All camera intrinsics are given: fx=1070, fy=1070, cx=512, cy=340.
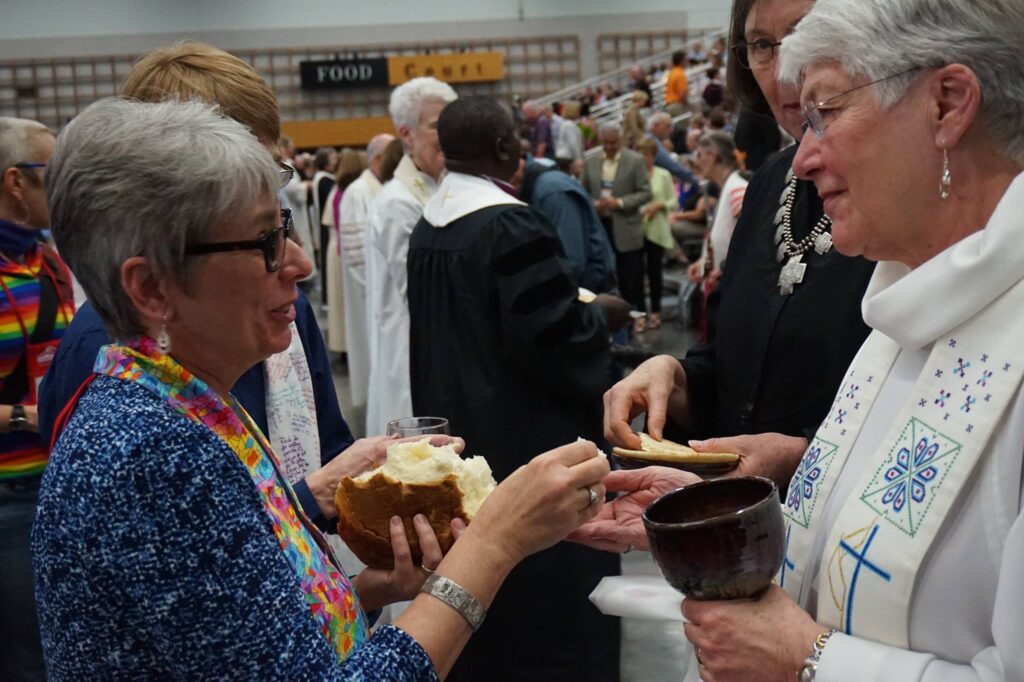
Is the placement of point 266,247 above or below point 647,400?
above

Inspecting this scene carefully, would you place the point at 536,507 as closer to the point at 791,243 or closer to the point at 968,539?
the point at 968,539

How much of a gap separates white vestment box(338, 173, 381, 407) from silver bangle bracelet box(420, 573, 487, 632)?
530 cm

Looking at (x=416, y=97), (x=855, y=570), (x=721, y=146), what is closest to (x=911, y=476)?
(x=855, y=570)

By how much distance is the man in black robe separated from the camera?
10.6 ft

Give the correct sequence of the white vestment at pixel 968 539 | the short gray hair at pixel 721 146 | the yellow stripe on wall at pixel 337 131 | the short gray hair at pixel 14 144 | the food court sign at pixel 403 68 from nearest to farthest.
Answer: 1. the white vestment at pixel 968 539
2. the short gray hair at pixel 14 144
3. the short gray hair at pixel 721 146
4. the food court sign at pixel 403 68
5. the yellow stripe on wall at pixel 337 131

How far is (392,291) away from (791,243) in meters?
3.00

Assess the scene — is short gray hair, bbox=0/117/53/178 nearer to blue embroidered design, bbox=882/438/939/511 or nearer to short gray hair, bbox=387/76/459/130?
short gray hair, bbox=387/76/459/130

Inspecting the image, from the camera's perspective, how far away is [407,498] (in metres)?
1.54

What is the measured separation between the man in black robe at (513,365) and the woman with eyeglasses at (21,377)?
3.70 ft

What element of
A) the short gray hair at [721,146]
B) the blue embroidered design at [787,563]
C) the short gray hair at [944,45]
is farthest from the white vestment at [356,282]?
the short gray hair at [944,45]

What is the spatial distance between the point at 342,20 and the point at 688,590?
70.4 ft

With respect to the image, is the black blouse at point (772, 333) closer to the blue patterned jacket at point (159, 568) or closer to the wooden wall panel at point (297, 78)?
the blue patterned jacket at point (159, 568)

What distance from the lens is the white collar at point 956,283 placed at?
3.82ft

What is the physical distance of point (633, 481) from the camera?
1619mm
